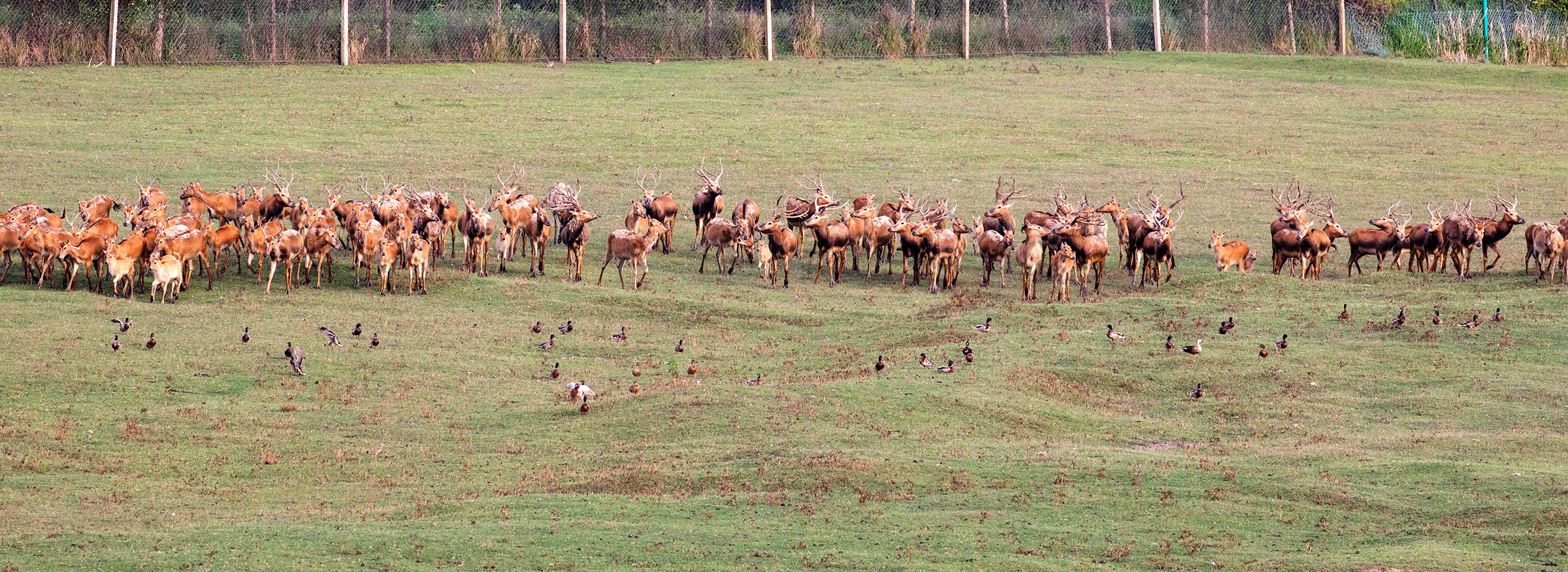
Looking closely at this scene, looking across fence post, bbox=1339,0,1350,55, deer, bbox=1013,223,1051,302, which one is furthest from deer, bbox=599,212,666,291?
fence post, bbox=1339,0,1350,55

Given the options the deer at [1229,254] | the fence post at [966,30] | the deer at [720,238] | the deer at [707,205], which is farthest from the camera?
the fence post at [966,30]

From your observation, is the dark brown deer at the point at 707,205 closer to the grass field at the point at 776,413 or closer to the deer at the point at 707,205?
the deer at the point at 707,205

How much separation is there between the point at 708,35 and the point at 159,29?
48.0 feet

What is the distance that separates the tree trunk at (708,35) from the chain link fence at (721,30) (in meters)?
0.04

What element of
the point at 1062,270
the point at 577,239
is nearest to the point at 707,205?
the point at 577,239

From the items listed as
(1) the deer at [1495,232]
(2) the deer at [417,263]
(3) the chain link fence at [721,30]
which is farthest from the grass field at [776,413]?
(3) the chain link fence at [721,30]

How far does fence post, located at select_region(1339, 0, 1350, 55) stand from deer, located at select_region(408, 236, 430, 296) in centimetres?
3358

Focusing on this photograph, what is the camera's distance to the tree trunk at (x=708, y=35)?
46.1 m

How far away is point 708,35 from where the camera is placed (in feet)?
151

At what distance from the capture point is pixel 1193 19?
49.3m

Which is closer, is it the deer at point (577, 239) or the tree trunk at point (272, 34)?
the deer at point (577, 239)

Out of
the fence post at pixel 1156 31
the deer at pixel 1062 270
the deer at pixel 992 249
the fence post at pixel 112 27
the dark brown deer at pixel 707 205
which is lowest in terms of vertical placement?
the deer at pixel 1062 270

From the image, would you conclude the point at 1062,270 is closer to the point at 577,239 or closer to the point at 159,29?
the point at 577,239

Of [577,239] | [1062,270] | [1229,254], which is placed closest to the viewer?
[1062,270]
